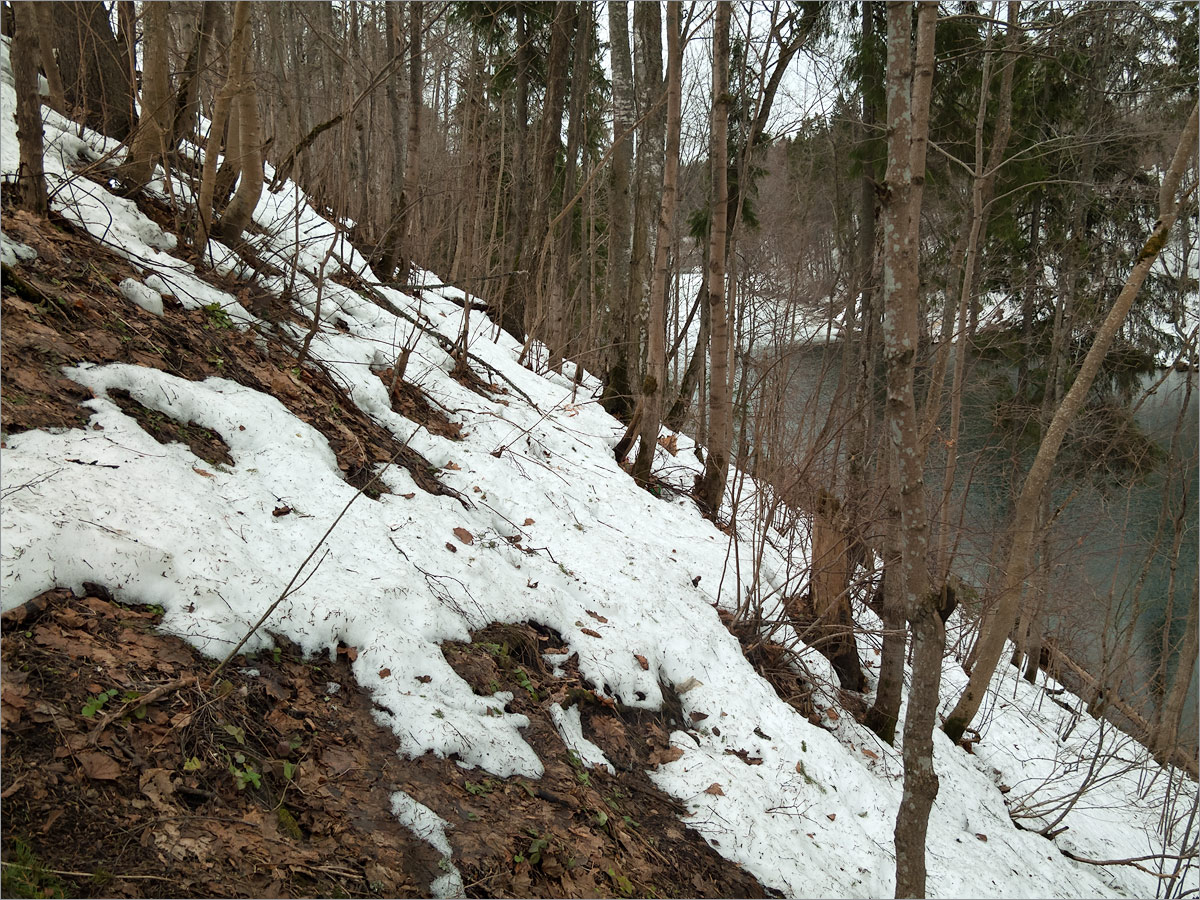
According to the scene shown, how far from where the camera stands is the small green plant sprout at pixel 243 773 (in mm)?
2025

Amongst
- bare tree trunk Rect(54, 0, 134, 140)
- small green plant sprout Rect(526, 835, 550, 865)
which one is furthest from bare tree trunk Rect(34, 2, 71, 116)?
small green plant sprout Rect(526, 835, 550, 865)

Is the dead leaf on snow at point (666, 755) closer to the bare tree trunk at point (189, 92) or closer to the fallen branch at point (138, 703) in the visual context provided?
the fallen branch at point (138, 703)

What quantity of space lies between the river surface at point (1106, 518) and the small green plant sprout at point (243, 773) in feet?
27.7

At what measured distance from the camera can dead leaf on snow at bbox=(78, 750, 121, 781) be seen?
5.94 ft

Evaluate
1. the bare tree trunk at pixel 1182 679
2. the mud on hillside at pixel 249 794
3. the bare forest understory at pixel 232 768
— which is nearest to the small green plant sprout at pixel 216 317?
the bare forest understory at pixel 232 768

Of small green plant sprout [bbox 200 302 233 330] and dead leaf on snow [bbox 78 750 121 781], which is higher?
small green plant sprout [bbox 200 302 233 330]

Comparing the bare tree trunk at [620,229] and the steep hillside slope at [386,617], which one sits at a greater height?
the bare tree trunk at [620,229]

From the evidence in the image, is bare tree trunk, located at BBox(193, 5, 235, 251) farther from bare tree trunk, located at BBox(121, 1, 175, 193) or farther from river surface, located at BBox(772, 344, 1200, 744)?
river surface, located at BBox(772, 344, 1200, 744)

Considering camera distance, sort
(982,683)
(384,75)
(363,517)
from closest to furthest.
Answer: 1. (363,517)
2. (384,75)
3. (982,683)

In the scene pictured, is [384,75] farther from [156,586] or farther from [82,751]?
[82,751]

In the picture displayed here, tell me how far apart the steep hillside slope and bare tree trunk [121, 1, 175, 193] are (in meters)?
0.20

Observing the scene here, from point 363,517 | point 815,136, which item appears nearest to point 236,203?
point 363,517

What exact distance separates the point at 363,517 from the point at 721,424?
362 cm

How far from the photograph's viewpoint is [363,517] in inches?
133
